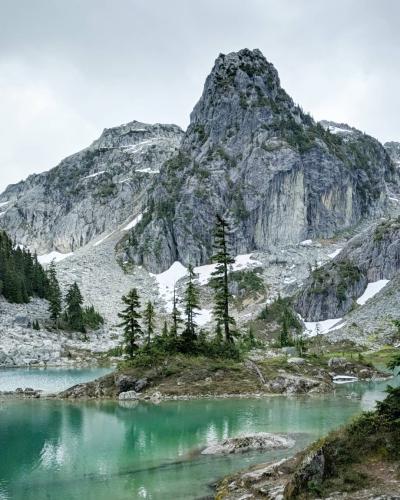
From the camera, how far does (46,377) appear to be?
6769 cm

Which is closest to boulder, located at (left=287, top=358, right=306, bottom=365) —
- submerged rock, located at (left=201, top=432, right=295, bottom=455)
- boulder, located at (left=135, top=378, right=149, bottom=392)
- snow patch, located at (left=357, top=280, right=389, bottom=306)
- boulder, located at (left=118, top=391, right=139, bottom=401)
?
boulder, located at (left=135, top=378, right=149, bottom=392)

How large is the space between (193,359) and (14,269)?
81.6m

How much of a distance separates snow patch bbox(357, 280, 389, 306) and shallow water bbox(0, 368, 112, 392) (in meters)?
85.0

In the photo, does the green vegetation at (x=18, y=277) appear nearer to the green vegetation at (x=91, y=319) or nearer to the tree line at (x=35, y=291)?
the tree line at (x=35, y=291)

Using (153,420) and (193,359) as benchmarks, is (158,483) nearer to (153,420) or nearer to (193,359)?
(153,420)

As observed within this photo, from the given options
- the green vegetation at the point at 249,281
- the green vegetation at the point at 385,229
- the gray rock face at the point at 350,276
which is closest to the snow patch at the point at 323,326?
the gray rock face at the point at 350,276

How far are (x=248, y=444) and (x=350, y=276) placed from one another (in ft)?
421

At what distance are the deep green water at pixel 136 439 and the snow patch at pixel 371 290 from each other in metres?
93.3

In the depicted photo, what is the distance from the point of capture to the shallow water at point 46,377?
58.4m

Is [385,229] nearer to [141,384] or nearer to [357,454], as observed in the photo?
[141,384]

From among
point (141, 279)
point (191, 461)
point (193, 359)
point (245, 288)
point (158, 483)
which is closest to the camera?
point (158, 483)

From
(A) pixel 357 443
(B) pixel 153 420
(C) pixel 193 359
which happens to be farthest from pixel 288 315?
(A) pixel 357 443

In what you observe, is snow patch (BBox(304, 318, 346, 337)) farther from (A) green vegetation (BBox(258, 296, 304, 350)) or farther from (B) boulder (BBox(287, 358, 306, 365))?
(B) boulder (BBox(287, 358, 306, 365))

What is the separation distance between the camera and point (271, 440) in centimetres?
2720
